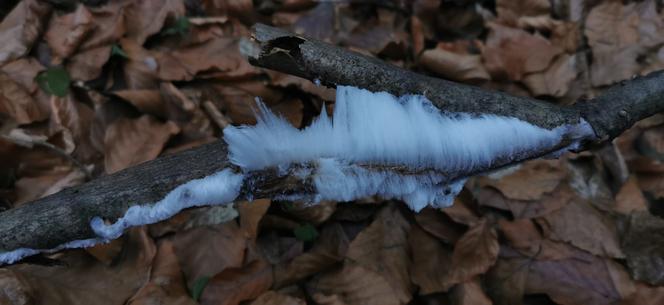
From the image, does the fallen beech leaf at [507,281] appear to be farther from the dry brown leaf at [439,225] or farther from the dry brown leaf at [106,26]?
the dry brown leaf at [106,26]

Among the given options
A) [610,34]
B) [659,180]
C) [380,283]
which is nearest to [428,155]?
[380,283]

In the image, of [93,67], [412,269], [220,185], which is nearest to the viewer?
[220,185]

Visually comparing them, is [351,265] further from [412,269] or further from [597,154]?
[597,154]

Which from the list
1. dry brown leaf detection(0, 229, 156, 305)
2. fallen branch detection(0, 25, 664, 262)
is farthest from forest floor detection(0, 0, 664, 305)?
fallen branch detection(0, 25, 664, 262)

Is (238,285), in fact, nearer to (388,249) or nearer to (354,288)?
(354,288)

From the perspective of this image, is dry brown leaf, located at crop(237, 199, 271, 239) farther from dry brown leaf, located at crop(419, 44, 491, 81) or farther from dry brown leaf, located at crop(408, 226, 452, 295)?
dry brown leaf, located at crop(419, 44, 491, 81)

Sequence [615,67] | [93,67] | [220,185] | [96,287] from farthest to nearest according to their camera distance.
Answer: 1. [615,67]
2. [93,67]
3. [96,287]
4. [220,185]

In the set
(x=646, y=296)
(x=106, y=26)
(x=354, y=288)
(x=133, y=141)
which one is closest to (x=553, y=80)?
(x=646, y=296)
